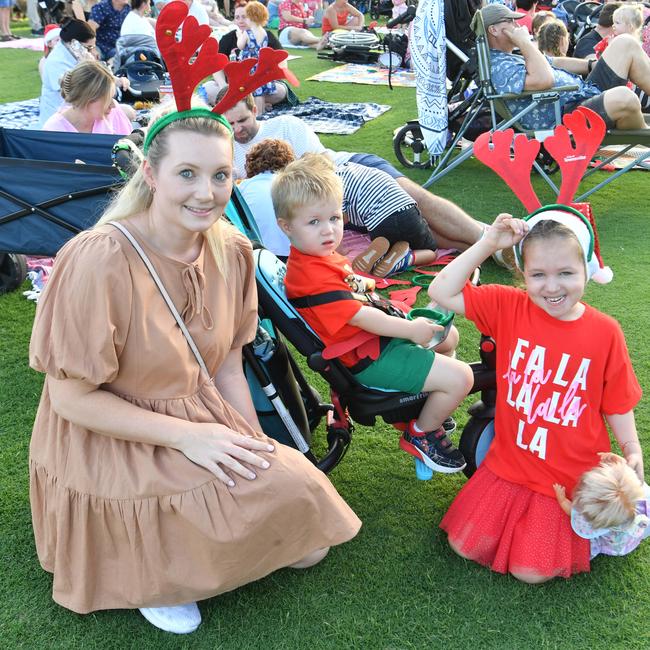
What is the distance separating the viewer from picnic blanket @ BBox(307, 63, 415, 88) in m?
10.5

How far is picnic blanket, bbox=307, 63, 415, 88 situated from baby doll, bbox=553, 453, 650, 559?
881cm

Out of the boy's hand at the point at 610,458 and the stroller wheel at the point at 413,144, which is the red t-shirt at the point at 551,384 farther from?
the stroller wheel at the point at 413,144

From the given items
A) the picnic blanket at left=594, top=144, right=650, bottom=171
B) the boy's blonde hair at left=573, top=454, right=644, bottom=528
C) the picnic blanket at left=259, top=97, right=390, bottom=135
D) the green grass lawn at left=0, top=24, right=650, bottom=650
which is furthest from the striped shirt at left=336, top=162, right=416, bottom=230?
the picnic blanket at left=259, top=97, right=390, bottom=135

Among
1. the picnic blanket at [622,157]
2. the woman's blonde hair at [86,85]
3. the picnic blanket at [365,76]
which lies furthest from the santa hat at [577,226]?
the picnic blanket at [365,76]

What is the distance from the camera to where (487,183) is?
6441 mm

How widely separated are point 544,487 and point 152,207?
152cm

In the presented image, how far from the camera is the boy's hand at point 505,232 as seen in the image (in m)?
2.27

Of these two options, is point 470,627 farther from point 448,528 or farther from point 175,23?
point 175,23

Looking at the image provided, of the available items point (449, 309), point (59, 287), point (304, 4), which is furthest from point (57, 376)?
point (304, 4)

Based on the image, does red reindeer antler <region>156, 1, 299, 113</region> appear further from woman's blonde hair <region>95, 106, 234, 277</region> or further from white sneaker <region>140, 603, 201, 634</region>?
white sneaker <region>140, 603, 201, 634</region>

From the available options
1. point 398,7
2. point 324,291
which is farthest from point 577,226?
point 398,7

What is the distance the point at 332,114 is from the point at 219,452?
22.7ft

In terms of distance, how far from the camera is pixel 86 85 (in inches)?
185

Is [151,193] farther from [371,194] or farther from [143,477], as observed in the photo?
[371,194]
